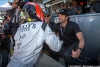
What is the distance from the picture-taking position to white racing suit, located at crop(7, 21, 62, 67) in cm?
212

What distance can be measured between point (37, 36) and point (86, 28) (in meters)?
2.26

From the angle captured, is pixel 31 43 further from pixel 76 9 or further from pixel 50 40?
pixel 76 9

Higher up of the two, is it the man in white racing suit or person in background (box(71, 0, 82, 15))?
the man in white racing suit

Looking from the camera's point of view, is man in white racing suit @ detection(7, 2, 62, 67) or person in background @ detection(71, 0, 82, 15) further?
person in background @ detection(71, 0, 82, 15)

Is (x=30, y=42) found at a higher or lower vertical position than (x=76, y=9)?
higher

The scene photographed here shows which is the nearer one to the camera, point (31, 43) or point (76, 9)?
point (31, 43)

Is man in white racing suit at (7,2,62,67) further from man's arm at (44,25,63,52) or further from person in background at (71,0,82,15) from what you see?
person in background at (71,0,82,15)

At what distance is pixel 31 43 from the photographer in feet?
6.97

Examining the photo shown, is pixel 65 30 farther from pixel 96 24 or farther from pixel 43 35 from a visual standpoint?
pixel 43 35

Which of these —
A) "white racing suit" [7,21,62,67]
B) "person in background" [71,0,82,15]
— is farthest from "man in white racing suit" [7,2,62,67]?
"person in background" [71,0,82,15]

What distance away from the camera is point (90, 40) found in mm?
3994

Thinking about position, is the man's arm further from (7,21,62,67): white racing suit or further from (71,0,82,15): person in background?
(71,0,82,15): person in background

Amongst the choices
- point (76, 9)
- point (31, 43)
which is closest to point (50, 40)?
point (31, 43)

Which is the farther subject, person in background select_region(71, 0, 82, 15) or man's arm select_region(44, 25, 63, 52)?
person in background select_region(71, 0, 82, 15)
